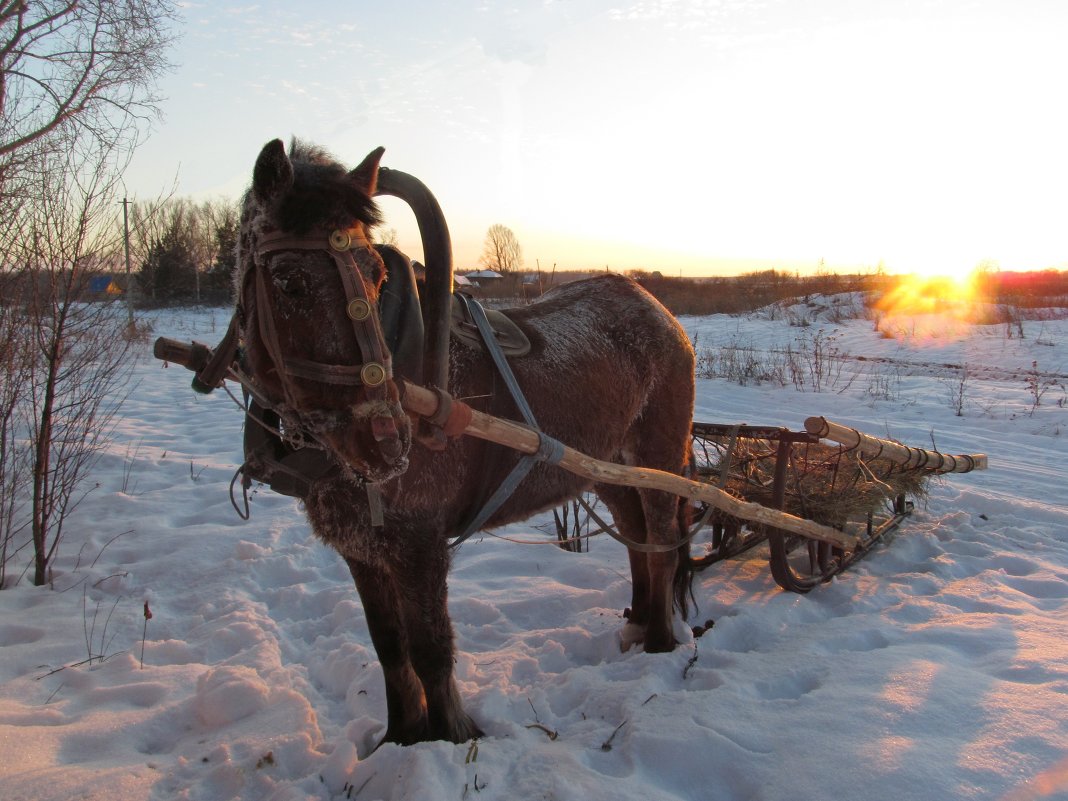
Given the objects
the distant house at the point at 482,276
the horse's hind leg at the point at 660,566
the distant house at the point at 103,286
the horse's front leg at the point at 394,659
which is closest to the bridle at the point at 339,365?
the horse's front leg at the point at 394,659

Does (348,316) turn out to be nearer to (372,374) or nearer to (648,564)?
(372,374)

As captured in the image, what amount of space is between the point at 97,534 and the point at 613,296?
4273mm

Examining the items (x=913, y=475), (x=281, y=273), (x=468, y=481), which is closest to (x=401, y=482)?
(x=468, y=481)

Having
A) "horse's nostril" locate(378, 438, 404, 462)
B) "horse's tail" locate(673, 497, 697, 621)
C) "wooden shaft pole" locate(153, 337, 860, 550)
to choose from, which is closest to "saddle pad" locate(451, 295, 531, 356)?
"wooden shaft pole" locate(153, 337, 860, 550)

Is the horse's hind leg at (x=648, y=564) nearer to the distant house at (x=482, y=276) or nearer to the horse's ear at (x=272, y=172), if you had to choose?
the horse's ear at (x=272, y=172)

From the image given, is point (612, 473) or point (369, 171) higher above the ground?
point (369, 171)

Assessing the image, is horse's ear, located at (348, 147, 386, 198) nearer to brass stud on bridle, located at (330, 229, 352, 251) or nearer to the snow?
brass stud on bridle, located at (330, 229, 352, 251)

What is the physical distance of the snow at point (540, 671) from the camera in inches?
90.6

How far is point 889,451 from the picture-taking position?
4301 mm

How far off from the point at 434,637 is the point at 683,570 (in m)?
2.04

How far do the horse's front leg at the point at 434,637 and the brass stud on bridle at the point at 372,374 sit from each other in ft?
3.06

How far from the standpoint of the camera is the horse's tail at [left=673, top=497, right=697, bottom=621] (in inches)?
156

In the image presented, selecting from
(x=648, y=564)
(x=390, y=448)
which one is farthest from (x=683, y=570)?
(x=390, y=448)

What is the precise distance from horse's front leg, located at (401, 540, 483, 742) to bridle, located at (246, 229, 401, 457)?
0.84 meters
